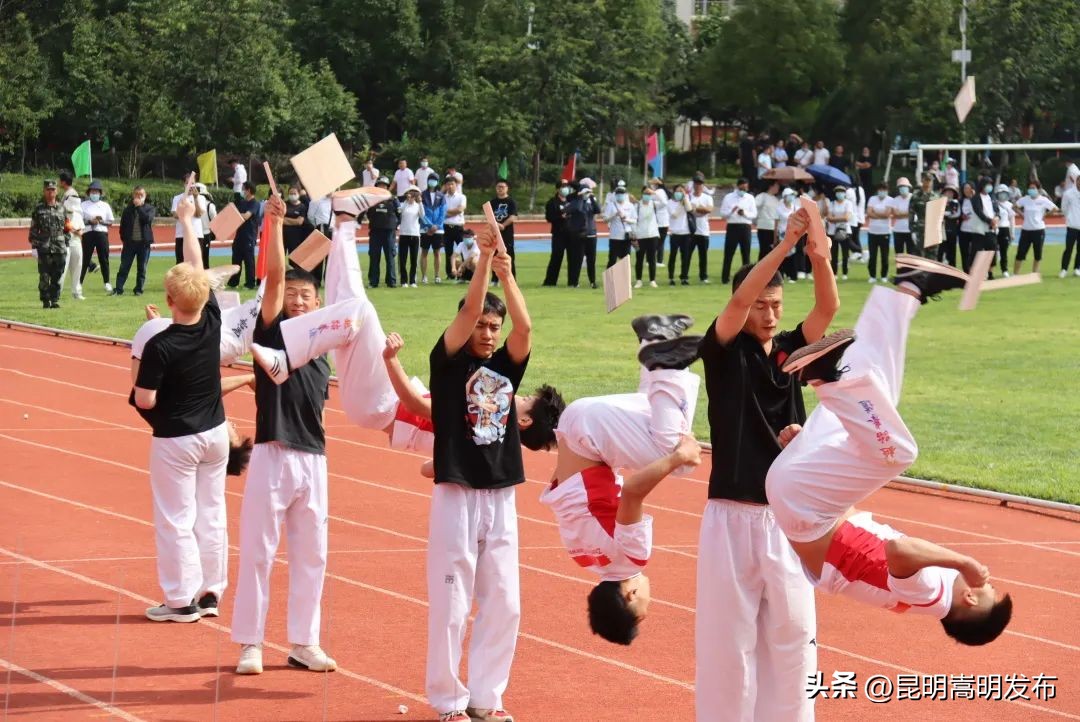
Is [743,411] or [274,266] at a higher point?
[274,266]

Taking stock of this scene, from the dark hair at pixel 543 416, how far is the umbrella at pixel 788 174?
107 feet

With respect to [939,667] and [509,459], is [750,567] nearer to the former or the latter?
[509,459]

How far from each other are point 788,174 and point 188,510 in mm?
33678

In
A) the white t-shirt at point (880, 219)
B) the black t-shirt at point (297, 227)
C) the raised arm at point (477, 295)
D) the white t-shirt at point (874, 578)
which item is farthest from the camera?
the white t-shirt at point (880, 219)

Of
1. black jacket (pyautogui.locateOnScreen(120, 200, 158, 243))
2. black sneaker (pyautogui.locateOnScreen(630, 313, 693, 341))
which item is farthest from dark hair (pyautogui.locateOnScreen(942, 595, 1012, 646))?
black jacket (pyautogui.locateOnScreen(120, 200, 158, 243))

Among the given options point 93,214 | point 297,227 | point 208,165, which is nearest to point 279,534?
point 297,227

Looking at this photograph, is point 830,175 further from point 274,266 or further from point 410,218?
point 274,266

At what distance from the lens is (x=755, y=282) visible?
583 cm

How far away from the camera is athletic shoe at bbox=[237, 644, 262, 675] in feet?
25.7

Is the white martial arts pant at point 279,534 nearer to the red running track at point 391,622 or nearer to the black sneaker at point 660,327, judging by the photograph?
the red running track at point 391,622

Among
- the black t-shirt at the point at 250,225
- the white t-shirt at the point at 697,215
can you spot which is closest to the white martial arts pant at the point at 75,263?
the black t-shirt at the point at 250,225

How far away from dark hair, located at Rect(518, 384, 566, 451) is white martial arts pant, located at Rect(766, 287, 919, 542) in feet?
5.51

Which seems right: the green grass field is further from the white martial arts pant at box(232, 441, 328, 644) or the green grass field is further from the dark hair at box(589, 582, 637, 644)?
the dark hair at box(589, 582, 637, 644)

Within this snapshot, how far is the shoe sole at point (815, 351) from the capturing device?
217 inches
